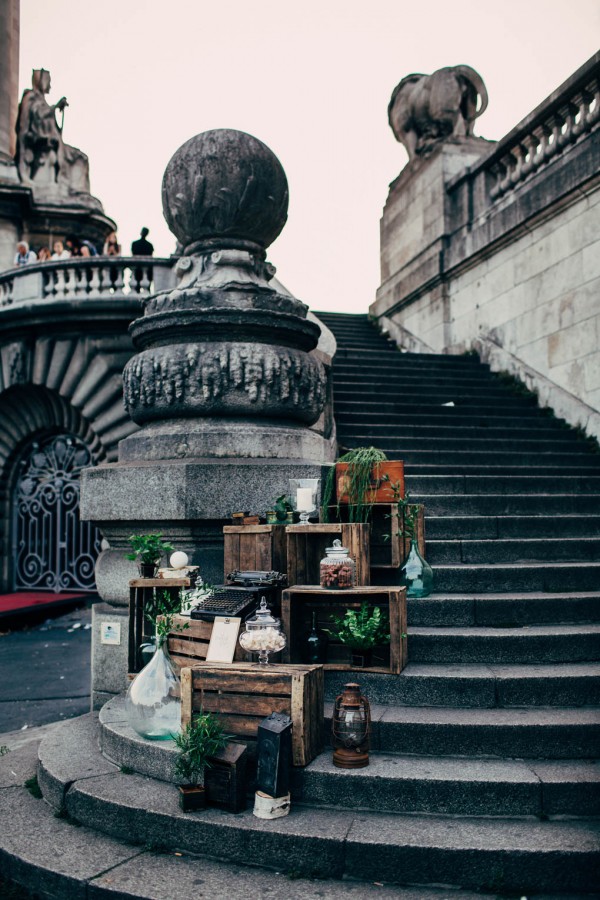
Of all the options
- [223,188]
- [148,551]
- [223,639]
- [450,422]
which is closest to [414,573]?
[223,639]

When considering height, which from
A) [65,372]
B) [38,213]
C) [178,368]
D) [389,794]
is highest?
[38,213]

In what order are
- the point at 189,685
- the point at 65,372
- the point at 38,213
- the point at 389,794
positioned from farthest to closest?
the point at 38,213 → the point at 65,372 → the point at 189,685 → the point at 389,794

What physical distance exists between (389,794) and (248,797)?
0.76m

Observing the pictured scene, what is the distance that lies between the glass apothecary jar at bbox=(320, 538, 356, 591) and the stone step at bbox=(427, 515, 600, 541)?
2219 mm

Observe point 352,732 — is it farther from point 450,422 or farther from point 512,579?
point 450,422

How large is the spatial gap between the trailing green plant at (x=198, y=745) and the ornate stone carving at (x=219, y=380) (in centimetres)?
279

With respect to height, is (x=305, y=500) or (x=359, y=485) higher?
(x=359, y=485)

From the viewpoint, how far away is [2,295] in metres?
16.5

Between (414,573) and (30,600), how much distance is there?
10778mm

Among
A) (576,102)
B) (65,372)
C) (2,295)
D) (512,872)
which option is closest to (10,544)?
(65,372)

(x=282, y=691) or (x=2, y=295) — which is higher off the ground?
(x=2, y=295)

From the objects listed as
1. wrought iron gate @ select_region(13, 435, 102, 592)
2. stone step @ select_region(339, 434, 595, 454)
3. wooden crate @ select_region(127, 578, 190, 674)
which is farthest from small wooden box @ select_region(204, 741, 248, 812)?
wrought iron gate @ select_region(13, 435, 102, 592)

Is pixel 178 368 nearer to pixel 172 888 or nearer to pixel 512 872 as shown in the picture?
pixel 172 888

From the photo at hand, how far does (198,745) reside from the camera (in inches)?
161
